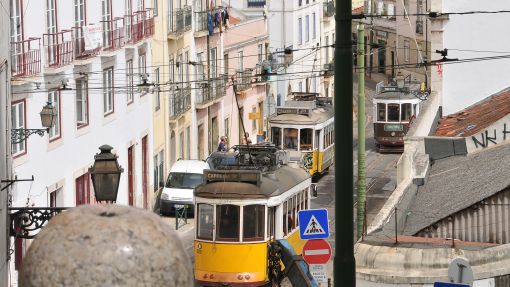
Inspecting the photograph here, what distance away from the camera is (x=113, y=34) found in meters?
35.6

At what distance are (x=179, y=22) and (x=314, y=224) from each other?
26.4 meters

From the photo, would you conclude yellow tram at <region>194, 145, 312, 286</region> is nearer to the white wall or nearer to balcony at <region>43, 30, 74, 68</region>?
balcony at <region>43, 30, 74, 68</region>

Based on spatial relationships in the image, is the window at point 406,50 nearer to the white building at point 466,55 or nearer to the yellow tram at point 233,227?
the white building at point 466,55

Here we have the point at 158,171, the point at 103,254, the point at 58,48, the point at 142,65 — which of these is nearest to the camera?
the point at 103,254

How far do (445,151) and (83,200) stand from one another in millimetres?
9522

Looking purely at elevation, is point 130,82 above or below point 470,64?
below

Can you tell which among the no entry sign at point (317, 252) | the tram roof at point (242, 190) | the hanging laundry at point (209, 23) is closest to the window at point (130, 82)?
the hanging laundry at point (209, 23)

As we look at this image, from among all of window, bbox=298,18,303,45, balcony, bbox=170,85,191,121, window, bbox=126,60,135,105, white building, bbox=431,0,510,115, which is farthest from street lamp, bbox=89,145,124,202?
window, bbox=298,18,303,45

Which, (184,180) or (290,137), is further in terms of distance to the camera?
(290,137)

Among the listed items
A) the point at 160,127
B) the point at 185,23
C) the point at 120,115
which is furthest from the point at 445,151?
the point at 185,23

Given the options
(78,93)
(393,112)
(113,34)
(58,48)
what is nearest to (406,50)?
(393,112)

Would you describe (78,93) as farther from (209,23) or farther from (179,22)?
(209,23)

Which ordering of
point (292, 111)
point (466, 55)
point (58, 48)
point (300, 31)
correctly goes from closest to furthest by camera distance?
point (58, 48)
point (466, 55)
point (292, 111)
point (300, 31)

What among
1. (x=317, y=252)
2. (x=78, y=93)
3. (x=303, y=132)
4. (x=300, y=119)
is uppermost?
(x=78, y=93)
